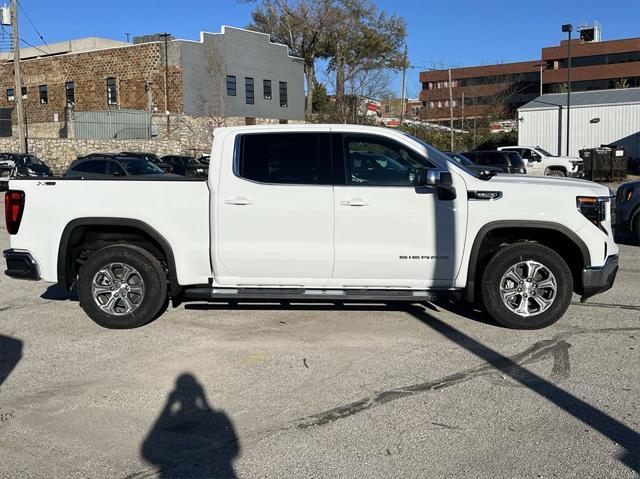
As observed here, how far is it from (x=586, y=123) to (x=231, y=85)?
79.9ft

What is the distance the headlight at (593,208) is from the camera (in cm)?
610

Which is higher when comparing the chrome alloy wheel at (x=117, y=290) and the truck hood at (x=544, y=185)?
the truck hood at (x=544, y=185)

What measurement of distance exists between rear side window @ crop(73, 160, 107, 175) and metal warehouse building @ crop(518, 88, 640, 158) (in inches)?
1244

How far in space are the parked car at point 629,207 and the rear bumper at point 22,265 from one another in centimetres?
984

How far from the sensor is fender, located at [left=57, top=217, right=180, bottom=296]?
627 centimetres

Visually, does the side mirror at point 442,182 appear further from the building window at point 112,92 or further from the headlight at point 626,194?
the building window at point 112,92

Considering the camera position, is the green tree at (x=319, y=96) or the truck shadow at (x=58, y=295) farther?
the green tree at (x=319, y=96)

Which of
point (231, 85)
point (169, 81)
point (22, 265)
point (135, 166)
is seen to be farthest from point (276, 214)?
point (231, 85)

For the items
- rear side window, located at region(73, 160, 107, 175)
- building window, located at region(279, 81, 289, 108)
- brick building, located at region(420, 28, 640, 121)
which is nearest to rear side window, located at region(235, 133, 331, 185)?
rear side window, located at region(73, 160, 107, 175)

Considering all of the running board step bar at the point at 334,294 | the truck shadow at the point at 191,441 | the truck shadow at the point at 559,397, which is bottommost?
the truck shadow at the point at 191,441

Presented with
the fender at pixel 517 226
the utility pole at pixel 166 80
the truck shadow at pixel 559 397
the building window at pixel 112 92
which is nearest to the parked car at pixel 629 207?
the fender at pixel 517 226

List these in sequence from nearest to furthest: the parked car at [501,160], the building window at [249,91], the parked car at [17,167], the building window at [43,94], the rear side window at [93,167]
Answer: the rear side window at [93,167] → the parked car at [501,160] → the parked car at [17,167] → the building window at [249,91] → the building window at [43,94]

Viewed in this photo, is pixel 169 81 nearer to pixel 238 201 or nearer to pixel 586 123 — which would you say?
pixel 586 123

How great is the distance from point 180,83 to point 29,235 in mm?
39248
